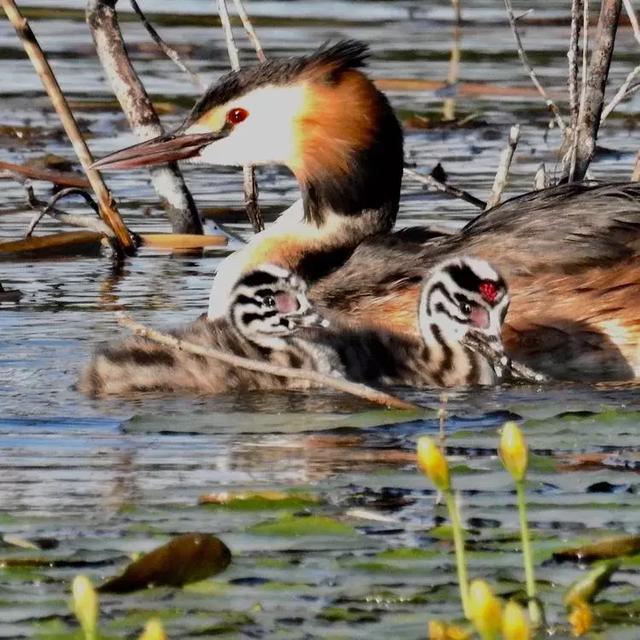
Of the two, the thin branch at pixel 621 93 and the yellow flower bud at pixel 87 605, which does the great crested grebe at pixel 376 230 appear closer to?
the thin branch at pixel 621 93

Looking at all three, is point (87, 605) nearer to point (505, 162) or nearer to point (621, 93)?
point (505, 162)

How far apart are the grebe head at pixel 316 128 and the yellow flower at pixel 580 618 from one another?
4.22 m

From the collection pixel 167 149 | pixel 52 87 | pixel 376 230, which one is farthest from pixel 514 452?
pixel 52 87

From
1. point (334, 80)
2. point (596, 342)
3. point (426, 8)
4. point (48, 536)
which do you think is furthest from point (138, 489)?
point (426, 8)

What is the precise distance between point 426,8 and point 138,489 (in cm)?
1387

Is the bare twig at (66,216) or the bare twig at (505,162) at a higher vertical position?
the bare twig at (66,216)

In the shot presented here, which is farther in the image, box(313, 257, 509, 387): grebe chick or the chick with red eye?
the chick with red eye

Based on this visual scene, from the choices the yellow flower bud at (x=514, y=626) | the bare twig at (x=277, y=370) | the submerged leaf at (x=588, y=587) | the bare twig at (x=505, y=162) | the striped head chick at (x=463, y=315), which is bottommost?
the yellow flower bud at (x=514, y=626)

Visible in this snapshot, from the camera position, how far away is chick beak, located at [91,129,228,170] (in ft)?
26.9

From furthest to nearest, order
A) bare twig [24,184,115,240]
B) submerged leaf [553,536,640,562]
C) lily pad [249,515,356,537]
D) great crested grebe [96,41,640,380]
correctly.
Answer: bare twig [24,184,115,240]
great crested grebe [96,41,640,380]
lily pad [249,515,356,537]
submerged leaf [553,536,640,562]

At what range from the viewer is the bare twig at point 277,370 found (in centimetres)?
580

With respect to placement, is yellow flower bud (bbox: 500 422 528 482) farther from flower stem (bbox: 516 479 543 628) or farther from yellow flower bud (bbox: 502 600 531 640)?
yellow flower bud (bbox: 502 600 531 640)

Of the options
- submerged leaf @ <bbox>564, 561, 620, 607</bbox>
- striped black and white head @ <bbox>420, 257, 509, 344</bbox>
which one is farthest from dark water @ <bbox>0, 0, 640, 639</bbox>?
striped black and white head @ <bbox>420, 257, 509, 344</bbox>

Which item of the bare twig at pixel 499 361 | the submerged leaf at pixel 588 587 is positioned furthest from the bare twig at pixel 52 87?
the submerged leaf at pixel 588 587
